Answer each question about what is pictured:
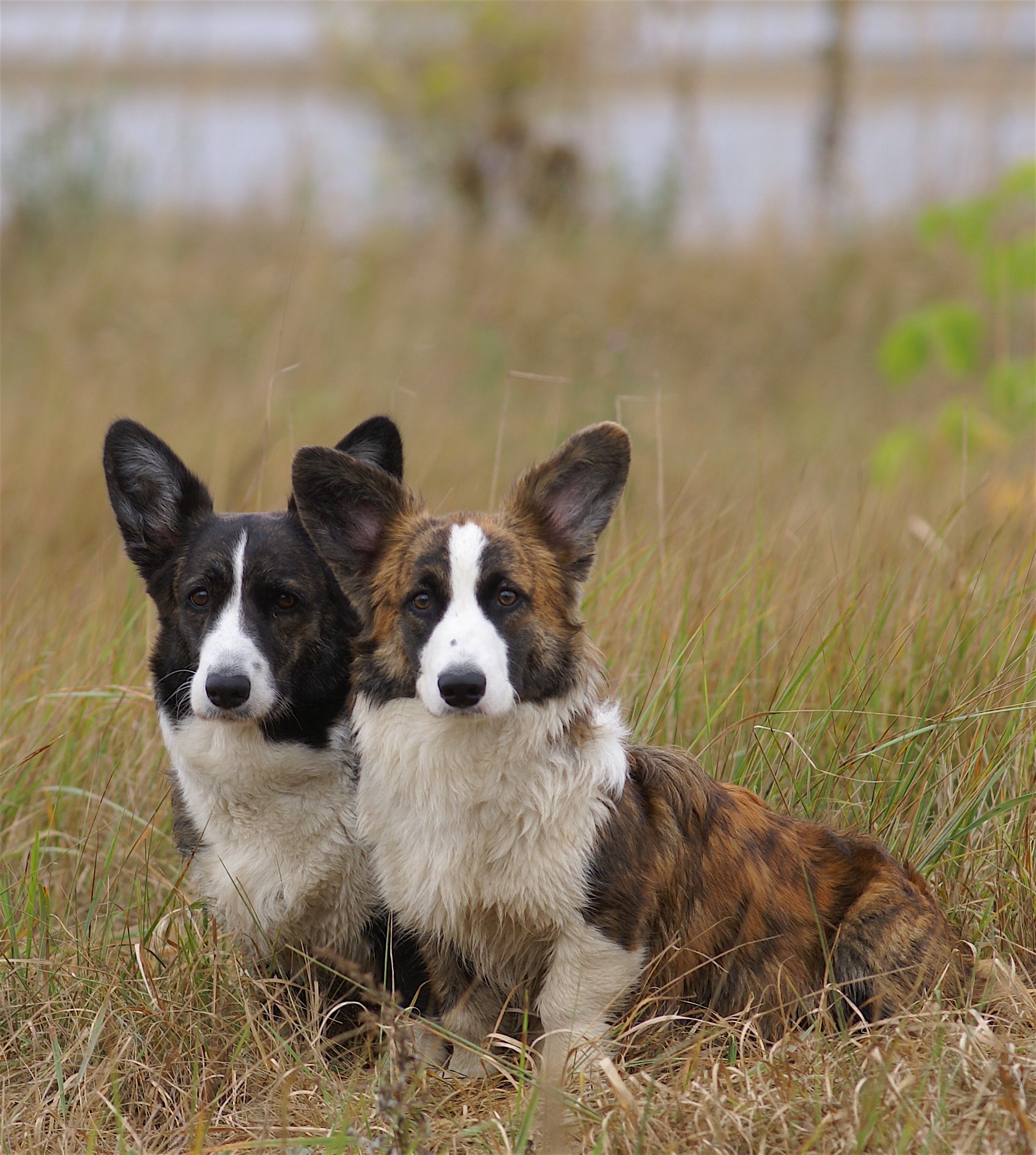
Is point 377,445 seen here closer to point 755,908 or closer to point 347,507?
point 347,507

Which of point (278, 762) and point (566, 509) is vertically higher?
point (566, 509)

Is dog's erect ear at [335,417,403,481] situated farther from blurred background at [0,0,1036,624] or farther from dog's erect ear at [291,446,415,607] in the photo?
blurred background at [0,0,1036,624]

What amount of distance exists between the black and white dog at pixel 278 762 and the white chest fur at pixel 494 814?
282 millimetres

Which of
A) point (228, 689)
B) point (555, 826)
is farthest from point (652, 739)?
point (228, 689)

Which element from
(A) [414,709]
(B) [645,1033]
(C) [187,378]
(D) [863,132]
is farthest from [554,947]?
(D) [863,132]

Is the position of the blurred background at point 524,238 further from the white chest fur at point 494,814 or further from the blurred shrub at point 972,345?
the white chest fur at point 494,814

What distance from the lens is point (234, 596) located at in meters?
3.23

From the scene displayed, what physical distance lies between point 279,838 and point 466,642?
881 millimetres

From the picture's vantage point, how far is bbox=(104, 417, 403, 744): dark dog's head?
3.12m

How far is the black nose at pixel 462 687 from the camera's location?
8.96 feet

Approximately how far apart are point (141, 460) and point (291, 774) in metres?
0.93

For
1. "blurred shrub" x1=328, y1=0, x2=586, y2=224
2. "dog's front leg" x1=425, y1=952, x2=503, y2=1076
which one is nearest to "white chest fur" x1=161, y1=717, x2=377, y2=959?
"dog's front leg" x1=425, y1=952, x2=503, y2=1076

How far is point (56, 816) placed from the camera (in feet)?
13.0

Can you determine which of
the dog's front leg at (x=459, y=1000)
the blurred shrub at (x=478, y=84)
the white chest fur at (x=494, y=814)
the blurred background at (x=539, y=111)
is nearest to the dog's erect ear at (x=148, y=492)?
the white chest fur at (x=494, y=814)
